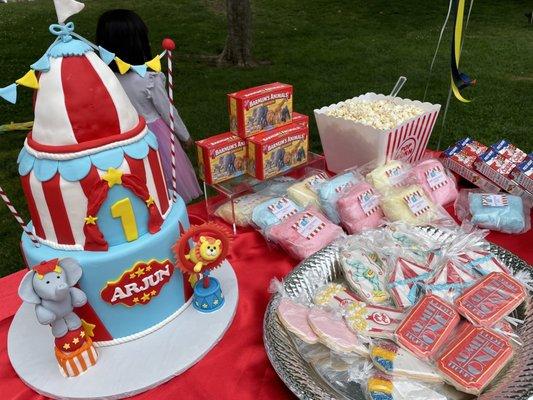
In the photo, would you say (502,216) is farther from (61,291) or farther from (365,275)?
(61,291)

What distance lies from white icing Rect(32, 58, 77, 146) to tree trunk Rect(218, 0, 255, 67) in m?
4.39

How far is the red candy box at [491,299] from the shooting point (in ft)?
3.76

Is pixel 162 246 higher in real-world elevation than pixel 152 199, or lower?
lower

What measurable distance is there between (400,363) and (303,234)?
0.63 m

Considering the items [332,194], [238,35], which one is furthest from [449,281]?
[238,35]

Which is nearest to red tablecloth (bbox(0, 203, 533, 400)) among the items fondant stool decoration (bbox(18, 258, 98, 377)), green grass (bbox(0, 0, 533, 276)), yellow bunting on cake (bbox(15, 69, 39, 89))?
fondant stool decoration (bbox(18, 258, 98, 377))

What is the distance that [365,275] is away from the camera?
1.37 metres

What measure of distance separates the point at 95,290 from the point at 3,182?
251 centimetres

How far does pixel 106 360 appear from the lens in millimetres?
1228

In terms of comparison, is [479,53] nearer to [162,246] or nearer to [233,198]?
[233,198]

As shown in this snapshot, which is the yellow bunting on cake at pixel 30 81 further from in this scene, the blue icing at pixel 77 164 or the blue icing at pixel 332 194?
the blue icing at pixel 332 194

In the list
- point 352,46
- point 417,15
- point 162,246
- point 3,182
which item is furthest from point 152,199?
point 417,15

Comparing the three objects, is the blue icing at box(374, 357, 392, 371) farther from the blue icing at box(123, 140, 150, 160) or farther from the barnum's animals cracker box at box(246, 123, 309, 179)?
the barnum's animals cracker box at box(246, 123, 309, 179)

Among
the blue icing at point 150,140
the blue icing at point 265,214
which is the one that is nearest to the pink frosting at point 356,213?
the blue icing at point 265,214
